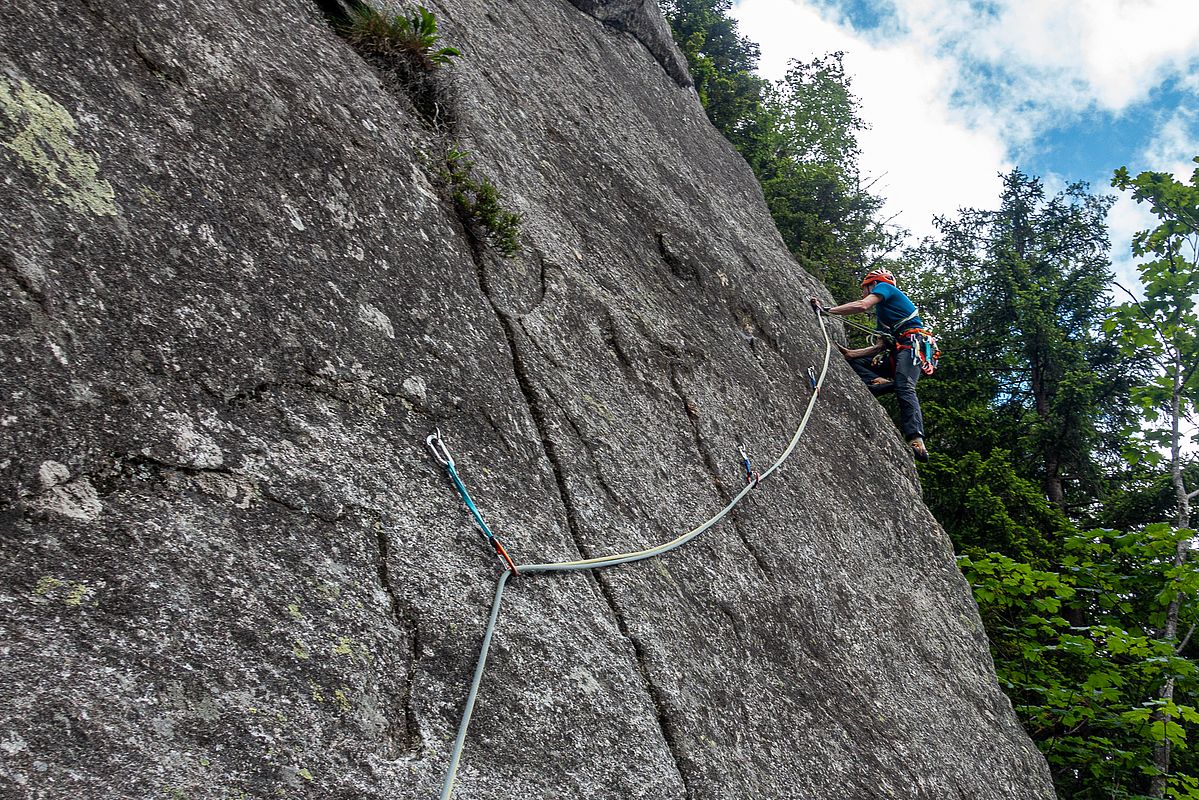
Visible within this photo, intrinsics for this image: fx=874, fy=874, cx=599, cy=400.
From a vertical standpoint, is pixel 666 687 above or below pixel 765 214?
below

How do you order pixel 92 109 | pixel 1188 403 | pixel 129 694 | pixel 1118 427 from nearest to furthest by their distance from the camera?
pixel 129 694 → pixel 92 109 → pixel 1188 403 → pixel 1118 427

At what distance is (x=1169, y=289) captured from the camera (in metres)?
13.0

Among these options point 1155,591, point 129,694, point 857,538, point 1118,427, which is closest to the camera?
point 129,694

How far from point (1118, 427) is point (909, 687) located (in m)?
16.4

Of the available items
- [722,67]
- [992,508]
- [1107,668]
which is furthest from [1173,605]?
[722,67]

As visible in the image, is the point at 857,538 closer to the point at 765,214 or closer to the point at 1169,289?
the point at 765,214

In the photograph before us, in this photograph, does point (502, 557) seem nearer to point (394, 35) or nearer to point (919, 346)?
point (394, 35)

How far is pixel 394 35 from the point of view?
5.38 metres

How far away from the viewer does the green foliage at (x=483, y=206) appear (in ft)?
15.9

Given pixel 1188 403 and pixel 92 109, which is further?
pixel 1188 403

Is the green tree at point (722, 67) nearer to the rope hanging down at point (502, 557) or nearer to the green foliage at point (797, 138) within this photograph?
the green foliage at point (797, 138)

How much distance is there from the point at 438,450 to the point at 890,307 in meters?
6.81

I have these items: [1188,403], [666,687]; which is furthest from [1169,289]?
[666,687]

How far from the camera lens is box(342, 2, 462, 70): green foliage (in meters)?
5.21
